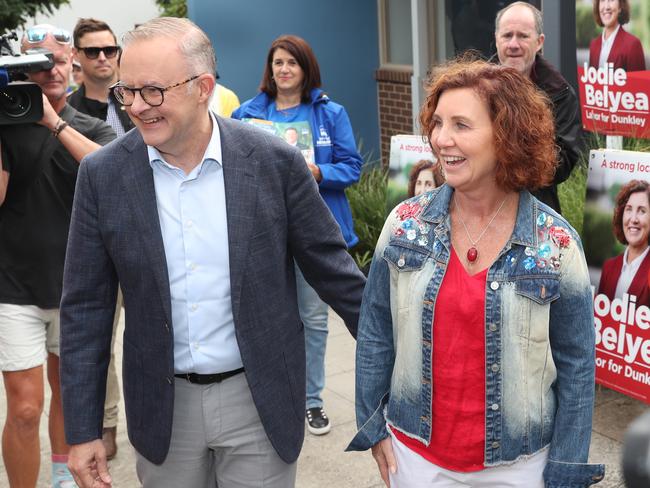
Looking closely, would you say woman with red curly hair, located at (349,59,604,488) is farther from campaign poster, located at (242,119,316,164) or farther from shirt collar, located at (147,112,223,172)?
campaign poster, located at (242,119,316,164)

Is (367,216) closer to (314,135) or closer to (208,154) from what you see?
(314,135)

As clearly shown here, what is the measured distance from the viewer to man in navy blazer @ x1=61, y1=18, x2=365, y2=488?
2.96 metres

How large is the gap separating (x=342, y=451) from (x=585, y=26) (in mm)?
3194

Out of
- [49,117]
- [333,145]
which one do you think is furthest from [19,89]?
[333,145]

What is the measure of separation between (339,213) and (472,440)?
3.11 m

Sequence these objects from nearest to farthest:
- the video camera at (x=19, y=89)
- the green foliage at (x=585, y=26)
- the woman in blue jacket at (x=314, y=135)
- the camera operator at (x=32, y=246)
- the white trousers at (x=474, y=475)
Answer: the white trousers at (x=474, y=475) → the video camera at (x=19, y=89) → the camera operator at (x=32, y=246) → the woman in blue jacket at (x=314, y=135) → the green foliage at (x=585, y=26)

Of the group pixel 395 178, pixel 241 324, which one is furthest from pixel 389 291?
pixel 395 178

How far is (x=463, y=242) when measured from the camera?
9.16ft

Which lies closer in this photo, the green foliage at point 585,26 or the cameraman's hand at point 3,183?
the cameraman's hand at point 3,183

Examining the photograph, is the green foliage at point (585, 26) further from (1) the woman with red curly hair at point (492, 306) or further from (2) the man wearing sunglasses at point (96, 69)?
(1) the woman with red curly hair at point (492, 306)

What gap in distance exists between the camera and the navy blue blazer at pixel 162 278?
300 cm

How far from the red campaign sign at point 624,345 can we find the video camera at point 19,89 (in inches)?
117

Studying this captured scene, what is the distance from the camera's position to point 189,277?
118 inches

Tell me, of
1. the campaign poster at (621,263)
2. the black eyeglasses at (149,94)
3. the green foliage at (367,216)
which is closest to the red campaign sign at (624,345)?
the campaign poster at (621,263)
